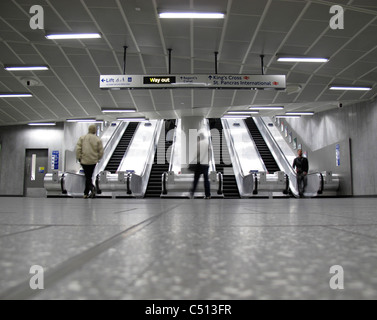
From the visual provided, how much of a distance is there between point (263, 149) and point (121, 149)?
750 centimetres

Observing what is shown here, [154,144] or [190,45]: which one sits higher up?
[190,45]

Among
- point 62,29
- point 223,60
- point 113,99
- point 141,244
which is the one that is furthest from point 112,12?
point 141,244

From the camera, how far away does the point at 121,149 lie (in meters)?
17.5

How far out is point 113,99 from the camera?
13695 mm

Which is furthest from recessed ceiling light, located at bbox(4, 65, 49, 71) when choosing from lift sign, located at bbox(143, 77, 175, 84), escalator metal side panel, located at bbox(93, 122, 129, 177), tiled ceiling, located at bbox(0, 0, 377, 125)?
escalator metal side panel, located at bbox(93, 122, 129, 177)

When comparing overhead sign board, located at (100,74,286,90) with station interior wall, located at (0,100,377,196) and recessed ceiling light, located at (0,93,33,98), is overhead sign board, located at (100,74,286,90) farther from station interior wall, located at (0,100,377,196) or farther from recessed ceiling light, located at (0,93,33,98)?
station interior wall, located at (0,100,377,196)

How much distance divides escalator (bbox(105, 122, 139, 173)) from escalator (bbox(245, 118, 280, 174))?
7.06 meters

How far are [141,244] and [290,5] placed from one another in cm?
732

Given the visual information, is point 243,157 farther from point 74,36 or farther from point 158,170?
point 74,36

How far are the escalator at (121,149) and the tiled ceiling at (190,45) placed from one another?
141 inches

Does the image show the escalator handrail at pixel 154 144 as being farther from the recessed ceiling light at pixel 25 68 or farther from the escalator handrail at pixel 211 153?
the recessed ceiling light at pixel 25 68

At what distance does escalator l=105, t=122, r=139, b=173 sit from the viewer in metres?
15.8

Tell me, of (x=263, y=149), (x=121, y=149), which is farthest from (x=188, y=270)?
(x=121, y=149)
